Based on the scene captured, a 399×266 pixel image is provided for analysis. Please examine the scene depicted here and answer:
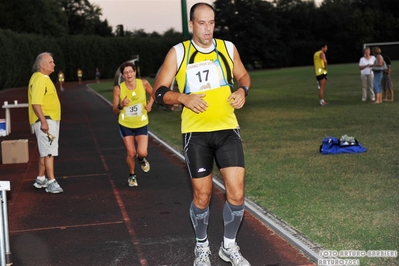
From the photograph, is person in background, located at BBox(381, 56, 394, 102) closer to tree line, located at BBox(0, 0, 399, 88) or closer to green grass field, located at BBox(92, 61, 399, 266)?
green grass field, located at BBox(92, 61, 399, 266)

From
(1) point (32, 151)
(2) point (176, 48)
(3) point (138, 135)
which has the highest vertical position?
(2) point (176, 48)

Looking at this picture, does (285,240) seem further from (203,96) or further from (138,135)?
(138,135)

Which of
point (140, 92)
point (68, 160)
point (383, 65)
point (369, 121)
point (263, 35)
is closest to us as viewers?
point (140, 92)

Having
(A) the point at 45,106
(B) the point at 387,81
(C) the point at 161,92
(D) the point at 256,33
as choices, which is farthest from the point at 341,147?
(D) the point at 256,33

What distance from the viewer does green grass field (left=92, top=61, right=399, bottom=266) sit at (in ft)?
24.3

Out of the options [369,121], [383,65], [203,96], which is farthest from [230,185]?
[383,65]

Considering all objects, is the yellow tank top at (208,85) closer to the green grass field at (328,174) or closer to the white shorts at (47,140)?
the green grass field at (328,174)

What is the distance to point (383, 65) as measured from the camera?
78.5 ft

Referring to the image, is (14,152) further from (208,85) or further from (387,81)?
(387,81)

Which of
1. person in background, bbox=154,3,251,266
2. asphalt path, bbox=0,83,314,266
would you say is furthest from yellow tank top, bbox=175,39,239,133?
asphalt path, bbox=0,83,314,266

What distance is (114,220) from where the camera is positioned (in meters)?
8.81

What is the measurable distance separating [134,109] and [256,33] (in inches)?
3522

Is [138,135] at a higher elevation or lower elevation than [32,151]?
higher

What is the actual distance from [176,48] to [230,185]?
1.26 meters
